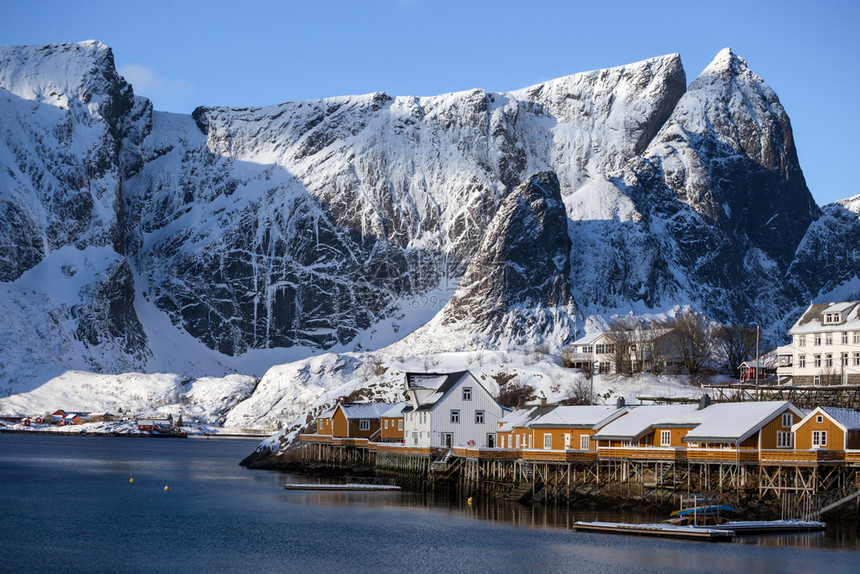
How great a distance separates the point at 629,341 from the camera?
505ft

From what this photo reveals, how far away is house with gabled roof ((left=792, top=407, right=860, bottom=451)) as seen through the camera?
73.8m

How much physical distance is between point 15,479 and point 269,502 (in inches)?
1236

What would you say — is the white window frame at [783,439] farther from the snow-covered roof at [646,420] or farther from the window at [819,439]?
the snow-covered roof at [646,420]

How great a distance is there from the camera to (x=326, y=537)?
6838 centimetres

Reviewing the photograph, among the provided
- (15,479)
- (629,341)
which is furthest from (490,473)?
(629,341)

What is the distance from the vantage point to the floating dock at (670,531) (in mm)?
66062

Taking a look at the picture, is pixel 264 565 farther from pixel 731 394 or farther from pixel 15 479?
pixel 731 394

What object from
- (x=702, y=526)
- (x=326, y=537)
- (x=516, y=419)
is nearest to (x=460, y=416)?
(x=516, y=419)

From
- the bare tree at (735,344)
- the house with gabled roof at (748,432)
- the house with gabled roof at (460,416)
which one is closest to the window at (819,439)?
the house with gabled roof at (748,432)

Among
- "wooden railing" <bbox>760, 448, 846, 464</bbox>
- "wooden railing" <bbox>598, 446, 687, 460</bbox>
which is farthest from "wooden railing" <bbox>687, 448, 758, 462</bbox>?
"wooden railing" <bbox>760, 448, 846, 464</bbox>

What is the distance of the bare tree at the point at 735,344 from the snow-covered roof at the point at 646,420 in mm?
60319

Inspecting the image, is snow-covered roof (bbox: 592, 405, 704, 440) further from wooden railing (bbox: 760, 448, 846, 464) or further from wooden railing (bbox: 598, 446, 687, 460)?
wooden railing (bbox: 760, 448, 846, 464)

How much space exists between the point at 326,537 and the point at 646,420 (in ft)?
90.4

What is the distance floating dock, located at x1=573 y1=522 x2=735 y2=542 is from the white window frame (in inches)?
454
